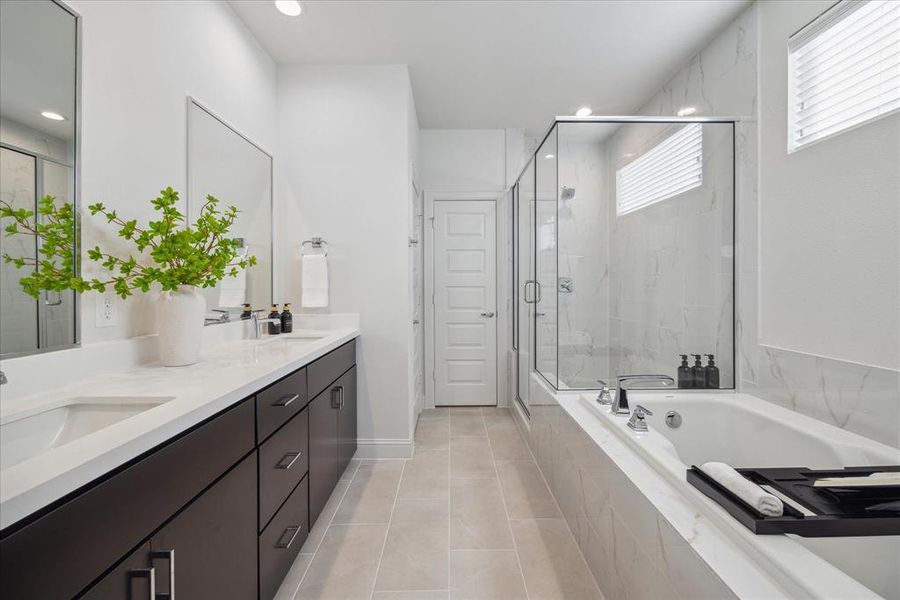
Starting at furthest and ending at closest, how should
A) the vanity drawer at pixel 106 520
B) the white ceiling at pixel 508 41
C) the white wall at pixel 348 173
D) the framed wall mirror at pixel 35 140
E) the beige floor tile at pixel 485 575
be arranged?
the white wall at pixel 348 173 < the white ceiling at pixel 508 41 < the beige floor tile at pixel 485 575 < the framed wall mirror at pixel 35 140 < the vanity drawer at pixel 106 520

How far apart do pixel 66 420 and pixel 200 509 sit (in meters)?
0.43

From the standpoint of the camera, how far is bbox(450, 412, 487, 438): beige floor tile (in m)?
3.31

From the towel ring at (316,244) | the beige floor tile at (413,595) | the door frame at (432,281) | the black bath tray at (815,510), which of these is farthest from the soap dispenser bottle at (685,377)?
the towel ring at (316,244)

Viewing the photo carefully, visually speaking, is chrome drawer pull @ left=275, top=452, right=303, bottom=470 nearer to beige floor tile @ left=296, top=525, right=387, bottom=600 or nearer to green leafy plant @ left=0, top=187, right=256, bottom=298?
beige floor tile @ left=296, top=525, right=387, bottom=600

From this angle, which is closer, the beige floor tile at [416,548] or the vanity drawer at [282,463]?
the vanity drawer at [282,463]

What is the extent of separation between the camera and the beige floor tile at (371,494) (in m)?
2.09

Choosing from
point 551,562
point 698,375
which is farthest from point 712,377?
point 551,562

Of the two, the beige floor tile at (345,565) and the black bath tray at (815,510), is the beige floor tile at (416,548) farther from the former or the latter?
the black bath tray at (815,510)

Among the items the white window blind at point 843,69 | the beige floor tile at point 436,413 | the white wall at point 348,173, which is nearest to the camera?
the white window blind at point 843,69

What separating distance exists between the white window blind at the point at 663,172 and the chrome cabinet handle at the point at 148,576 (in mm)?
2770

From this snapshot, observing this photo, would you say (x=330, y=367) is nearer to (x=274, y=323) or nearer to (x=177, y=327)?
(x=274, y=323)

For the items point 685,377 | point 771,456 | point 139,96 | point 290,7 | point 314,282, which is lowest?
point 771,456

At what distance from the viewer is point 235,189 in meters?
2.26

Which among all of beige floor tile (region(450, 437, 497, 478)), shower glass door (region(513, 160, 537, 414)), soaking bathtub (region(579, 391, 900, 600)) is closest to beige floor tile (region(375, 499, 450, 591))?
beige floor tile (region(450, 437, 497, 478))
